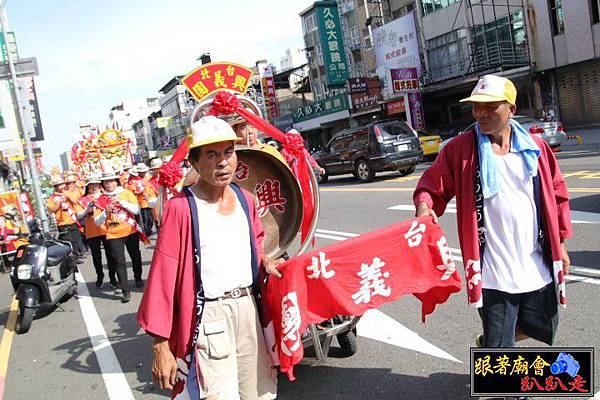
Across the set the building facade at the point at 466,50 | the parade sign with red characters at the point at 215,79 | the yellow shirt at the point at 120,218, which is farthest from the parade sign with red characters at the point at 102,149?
Result: the building facade at the point at 466,50

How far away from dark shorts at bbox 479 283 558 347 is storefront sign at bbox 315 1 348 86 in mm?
33204

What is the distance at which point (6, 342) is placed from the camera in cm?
662

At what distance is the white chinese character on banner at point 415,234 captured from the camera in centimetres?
316

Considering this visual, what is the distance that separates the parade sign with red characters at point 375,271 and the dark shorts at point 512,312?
342 mm

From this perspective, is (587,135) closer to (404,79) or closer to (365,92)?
(404,79)

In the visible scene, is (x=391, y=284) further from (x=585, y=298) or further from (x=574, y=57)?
(x=574, y=57)

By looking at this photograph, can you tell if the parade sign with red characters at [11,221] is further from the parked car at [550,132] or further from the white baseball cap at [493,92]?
the parked car at [550,132]

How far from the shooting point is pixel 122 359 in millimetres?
5215

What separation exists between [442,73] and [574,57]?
24.8 feet

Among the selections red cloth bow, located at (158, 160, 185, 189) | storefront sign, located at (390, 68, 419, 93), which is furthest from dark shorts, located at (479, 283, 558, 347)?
storefront sign, located at (390, 68, 419, 93)

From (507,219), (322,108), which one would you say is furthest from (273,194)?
(322,108)

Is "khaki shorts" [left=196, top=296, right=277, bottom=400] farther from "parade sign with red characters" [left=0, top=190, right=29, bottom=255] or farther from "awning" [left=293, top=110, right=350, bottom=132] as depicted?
"awning" [left=293, top=110, right=350, bottom=132]

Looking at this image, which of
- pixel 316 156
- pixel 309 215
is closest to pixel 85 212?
pixel 309 215

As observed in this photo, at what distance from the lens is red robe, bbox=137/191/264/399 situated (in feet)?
8.07
